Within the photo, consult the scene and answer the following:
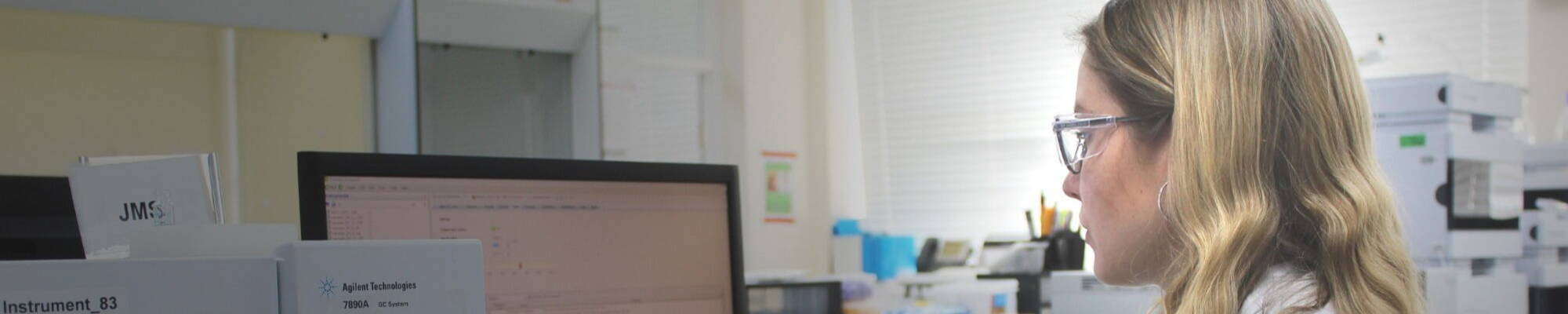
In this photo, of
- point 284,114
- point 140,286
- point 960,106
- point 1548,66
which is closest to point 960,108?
point 960,106

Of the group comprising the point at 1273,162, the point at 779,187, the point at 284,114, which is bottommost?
the point at 779,187

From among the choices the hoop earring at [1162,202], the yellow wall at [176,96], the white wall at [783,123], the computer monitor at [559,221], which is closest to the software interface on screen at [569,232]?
the computer monitor at [559,221]

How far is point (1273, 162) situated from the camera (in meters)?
0.90

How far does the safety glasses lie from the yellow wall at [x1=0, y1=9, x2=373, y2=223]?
1293 millimetres

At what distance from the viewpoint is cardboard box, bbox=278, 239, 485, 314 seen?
2.21 ft

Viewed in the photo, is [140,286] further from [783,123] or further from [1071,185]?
[783,123]

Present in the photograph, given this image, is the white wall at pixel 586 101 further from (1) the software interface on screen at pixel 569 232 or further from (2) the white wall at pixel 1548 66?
(2) the white wall at pixel 1548 66

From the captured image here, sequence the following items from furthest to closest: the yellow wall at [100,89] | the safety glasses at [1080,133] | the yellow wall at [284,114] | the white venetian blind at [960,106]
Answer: the white venetian blind at [960,106]
the yellow wall at [284,114]
the yellow wall at [100,89]
the safety glasses at [1080,133]

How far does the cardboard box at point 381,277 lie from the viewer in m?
0.67

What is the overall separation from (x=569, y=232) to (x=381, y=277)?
48 centimetres

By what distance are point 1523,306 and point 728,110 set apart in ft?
7.29

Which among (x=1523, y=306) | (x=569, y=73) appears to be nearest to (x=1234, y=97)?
(x=569, y=73)

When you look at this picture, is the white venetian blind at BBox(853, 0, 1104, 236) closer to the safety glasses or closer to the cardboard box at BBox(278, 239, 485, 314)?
the safety glasses

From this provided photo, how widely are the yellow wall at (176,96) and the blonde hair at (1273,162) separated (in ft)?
4.76
